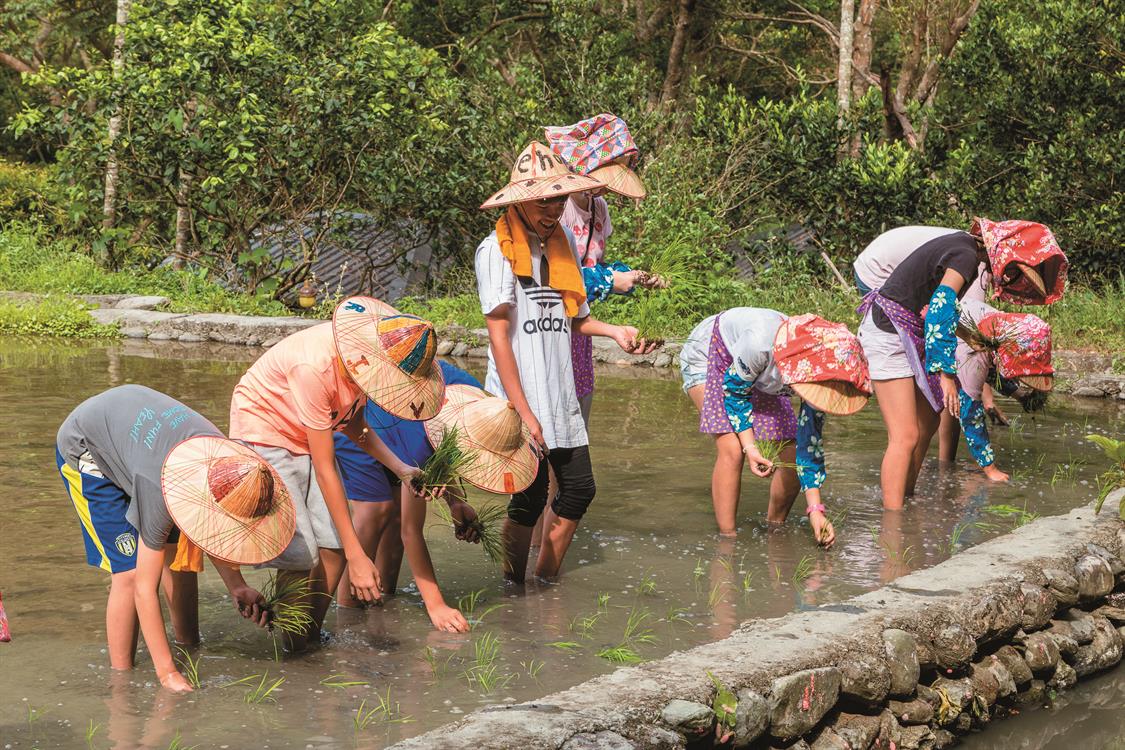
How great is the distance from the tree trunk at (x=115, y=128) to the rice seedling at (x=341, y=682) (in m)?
12.4

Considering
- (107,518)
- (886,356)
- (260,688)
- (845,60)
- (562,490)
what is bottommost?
(260,688)

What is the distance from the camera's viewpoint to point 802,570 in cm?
583

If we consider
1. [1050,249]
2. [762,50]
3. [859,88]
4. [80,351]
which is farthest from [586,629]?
[762,50]

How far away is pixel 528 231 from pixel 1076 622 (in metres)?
2.80

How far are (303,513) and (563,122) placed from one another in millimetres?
11807

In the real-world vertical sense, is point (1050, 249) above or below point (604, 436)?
above

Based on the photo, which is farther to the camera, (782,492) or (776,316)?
(782,492)

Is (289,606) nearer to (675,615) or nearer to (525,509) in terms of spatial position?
→ (525,509)

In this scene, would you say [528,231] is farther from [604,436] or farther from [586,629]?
[604,436]

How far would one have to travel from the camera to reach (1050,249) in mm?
6820

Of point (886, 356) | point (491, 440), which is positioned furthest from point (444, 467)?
point (886, 356)

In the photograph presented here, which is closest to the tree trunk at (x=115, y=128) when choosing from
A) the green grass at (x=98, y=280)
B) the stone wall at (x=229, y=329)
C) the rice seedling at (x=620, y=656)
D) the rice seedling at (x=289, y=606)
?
the green grass at (x=98, y=280)

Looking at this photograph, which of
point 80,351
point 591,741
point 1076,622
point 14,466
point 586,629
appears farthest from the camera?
point 80,351

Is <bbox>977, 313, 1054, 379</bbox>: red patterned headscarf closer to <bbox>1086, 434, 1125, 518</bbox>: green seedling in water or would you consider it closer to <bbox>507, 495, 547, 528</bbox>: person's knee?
<bbox>1086, 434, 1125, 518</bbox>: green seedling in water
